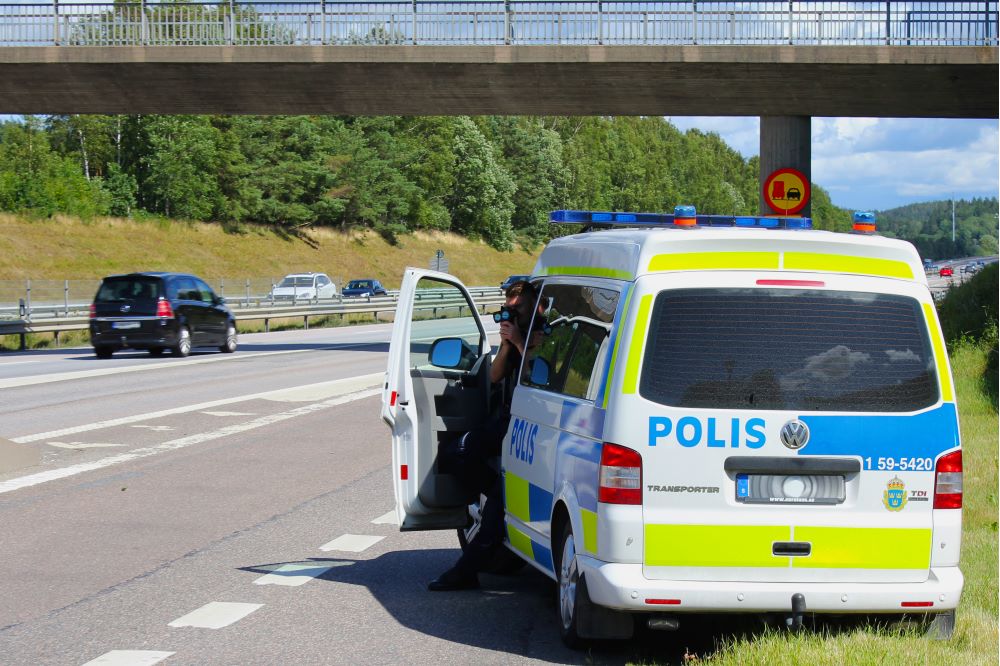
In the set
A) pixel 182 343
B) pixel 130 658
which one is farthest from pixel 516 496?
pixel 182 343

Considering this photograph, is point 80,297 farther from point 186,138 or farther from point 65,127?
point 65,127

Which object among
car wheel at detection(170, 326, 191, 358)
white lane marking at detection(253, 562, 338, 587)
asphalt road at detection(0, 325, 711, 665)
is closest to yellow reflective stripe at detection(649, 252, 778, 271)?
asphalt road at detection(0, 325, 711, 665)

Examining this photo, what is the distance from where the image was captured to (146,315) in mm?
29859

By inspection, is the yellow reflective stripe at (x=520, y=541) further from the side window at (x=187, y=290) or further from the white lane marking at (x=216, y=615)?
the side window at (x=187, y=290)

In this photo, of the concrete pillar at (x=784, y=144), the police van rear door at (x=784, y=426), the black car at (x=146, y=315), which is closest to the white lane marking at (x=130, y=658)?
the police van rear door at (x=784, y=426)

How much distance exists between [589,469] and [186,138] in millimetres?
86017

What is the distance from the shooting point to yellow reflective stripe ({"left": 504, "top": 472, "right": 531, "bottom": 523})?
7.12 metres

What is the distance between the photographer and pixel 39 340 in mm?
36500

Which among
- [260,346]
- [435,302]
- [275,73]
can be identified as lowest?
[260,346]

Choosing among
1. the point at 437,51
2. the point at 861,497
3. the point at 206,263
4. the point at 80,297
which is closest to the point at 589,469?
the point at 861,497

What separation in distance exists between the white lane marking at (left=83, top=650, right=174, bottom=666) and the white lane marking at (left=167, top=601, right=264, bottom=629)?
546 millimetres

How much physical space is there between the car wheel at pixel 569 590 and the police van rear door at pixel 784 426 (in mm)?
466

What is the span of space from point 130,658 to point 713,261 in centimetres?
296

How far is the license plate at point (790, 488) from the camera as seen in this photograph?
588cm
